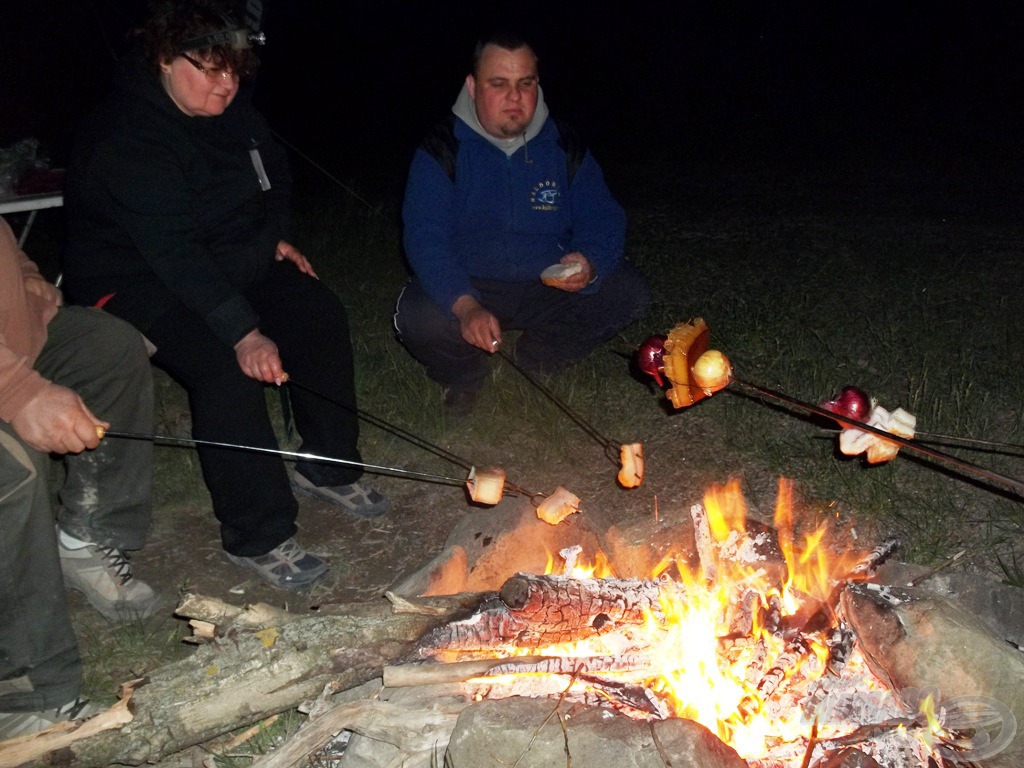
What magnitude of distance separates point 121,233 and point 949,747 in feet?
9.86

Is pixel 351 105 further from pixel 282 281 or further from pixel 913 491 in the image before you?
pixel 913 491

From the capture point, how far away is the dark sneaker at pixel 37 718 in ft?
8.28

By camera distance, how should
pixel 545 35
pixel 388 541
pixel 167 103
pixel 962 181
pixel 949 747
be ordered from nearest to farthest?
pixel 949 747
pixel 167 103
pixel 388 541
pixel 962 181
pixel 545 35

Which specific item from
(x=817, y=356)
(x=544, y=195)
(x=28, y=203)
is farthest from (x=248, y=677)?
(x=817, y=356)

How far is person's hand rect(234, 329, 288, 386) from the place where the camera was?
118 inches

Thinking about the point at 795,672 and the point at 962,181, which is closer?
the point at 795,672

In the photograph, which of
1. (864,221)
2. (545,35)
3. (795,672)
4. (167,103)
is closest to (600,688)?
(795,672)

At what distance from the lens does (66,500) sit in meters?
3.07

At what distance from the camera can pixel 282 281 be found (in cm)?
356

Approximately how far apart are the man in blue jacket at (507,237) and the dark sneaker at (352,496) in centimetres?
78

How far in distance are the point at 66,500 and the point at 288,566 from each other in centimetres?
81

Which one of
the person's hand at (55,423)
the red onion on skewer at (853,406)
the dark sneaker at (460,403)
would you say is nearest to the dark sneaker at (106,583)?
the person's hand at (55,423)

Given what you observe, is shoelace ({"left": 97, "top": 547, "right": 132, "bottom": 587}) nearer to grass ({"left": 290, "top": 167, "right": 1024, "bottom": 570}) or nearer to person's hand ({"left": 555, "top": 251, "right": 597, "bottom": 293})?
grass ({"left": 290, "top": 167, "right": 1024, "bottom": 570})

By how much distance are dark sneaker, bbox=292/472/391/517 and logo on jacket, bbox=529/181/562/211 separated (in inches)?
60.2
